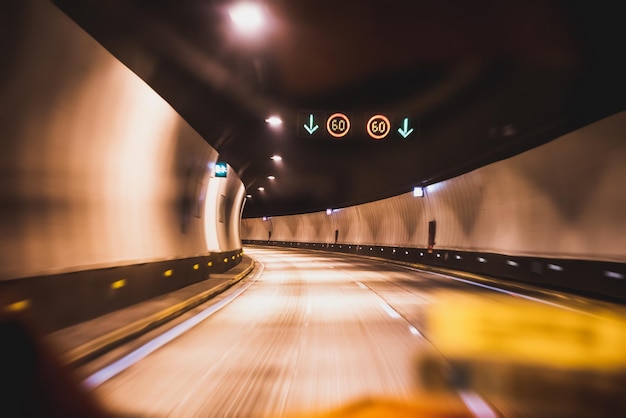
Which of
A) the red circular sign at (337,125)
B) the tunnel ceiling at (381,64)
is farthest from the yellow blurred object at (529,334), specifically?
the red circular sign at (337,125)

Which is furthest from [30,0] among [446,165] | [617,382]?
[446,165]

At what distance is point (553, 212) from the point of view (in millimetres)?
20031

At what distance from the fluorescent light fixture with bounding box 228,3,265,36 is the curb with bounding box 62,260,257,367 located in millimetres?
5507

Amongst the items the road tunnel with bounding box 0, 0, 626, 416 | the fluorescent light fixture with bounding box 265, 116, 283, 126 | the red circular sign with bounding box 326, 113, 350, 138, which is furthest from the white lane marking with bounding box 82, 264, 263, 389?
the fluorescent light fixture with bounding box 265, 116, 283, 126

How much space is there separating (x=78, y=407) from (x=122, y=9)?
6.88m

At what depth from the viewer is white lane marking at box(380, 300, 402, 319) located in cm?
1355

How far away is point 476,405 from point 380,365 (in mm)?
2067

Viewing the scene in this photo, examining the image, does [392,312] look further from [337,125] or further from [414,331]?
[337,125]

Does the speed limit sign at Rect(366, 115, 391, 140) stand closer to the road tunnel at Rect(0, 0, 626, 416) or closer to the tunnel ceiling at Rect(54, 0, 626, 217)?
the road tunnel at Rect(0, 0, 626, 416)

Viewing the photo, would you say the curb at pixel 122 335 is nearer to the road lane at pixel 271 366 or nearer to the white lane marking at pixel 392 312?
the road lane at pixel 271 366

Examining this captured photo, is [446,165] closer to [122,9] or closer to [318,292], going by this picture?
[318,292]

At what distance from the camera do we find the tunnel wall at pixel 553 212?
637 inches

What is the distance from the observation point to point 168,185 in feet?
55.6

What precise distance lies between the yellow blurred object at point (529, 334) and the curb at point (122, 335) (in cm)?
483
